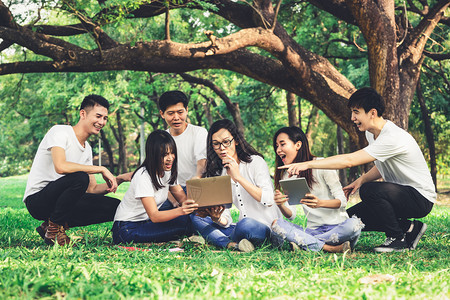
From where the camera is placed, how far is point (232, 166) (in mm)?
4629

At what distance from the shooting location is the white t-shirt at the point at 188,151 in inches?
222

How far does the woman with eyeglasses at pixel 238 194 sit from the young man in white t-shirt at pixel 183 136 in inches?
19.6

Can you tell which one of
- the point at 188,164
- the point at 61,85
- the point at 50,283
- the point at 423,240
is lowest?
the point at 423,240

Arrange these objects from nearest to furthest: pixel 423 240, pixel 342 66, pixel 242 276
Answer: pixel 242 276 < pixel 423 240 < pixel 342 66

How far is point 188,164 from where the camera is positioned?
18.7 feet

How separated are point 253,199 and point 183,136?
4.27ft

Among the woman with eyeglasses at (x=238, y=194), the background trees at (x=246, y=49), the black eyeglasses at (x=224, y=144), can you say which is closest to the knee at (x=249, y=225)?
the woman with eyeglasses at (x=238, y=194)

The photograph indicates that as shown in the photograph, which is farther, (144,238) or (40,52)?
(40,52)

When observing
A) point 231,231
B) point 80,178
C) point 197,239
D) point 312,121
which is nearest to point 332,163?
point 231,231

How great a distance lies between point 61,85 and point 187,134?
15563 millimetres

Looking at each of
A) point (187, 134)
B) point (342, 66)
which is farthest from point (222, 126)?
point (342, 66)

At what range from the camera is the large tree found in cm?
787

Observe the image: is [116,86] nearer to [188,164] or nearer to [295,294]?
[188,164]

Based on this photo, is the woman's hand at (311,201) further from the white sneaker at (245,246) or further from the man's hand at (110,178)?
the man's hand at (110,178)
